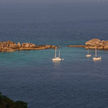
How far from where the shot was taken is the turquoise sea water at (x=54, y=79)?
4684 cm

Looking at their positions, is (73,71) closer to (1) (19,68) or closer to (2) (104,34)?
(1) (19,68)

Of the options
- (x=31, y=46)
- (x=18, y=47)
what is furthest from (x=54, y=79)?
(x=31, y=46)

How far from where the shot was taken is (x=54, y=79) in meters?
58.6

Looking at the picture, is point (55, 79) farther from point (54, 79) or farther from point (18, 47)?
point (18, 47)

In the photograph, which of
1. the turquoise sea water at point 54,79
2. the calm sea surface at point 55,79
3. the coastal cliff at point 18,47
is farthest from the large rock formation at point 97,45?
the coastal cliff at point 18,47

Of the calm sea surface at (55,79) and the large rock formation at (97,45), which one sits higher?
the large rock formation at (97,45)

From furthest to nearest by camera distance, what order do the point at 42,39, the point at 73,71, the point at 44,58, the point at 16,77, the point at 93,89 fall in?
the point at 42,39, the point at 44,58, the point at 73,71, the point at 16,77, the point at 93,89

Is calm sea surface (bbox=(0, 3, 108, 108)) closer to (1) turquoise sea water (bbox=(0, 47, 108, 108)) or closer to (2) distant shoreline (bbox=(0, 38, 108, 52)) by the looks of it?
(1) turquoise sea water (bbox=(0, 47, 108, 108))

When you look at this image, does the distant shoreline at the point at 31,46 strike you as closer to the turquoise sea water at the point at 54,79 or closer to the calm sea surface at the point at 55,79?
the calm sea surface at the point at 55,79

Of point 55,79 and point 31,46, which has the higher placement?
point 31,46

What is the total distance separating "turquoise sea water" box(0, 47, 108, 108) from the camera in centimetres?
4684

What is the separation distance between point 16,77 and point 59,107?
1665 centimetres

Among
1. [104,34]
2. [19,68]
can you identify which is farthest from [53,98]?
[104,34]

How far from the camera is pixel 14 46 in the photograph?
276 feet
